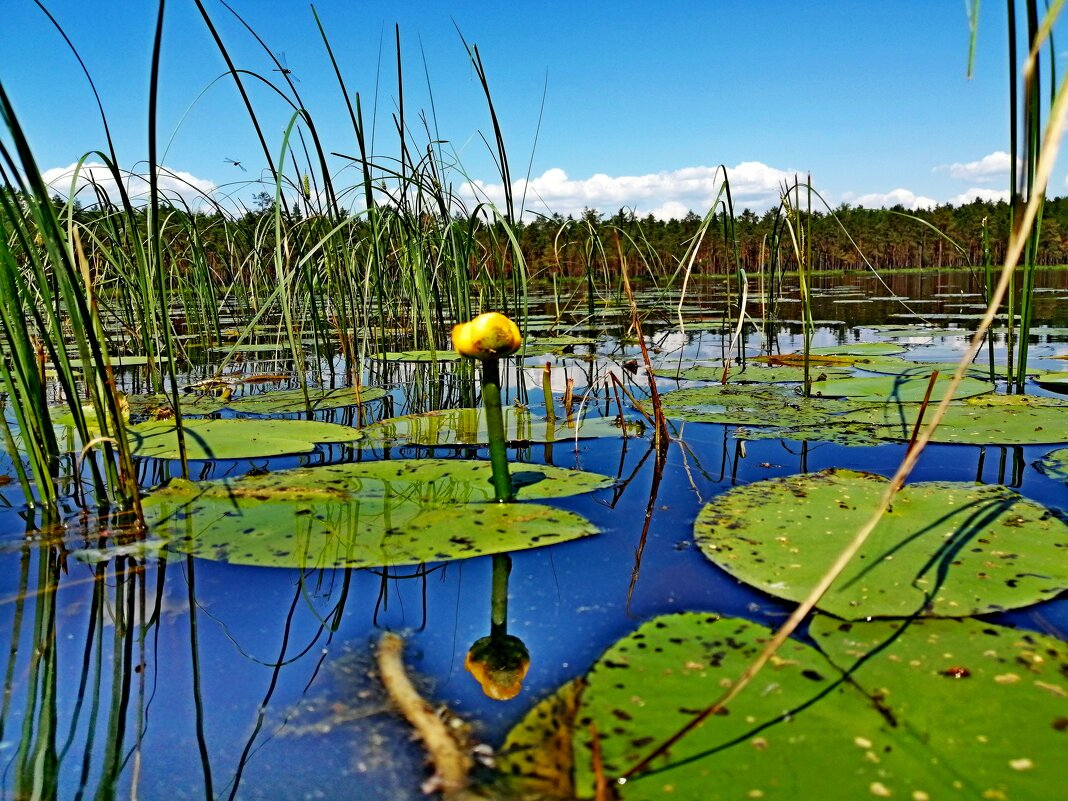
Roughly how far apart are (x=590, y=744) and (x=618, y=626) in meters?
0.30

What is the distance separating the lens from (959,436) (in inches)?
75.3

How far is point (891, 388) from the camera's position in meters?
2.63

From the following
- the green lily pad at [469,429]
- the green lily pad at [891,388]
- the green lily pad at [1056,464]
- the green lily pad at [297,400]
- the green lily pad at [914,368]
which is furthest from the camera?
the green lily pad at [914,368]

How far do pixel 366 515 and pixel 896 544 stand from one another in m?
0.94

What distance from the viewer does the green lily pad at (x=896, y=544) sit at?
0.99 metres

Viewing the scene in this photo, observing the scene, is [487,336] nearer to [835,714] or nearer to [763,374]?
[835,714]

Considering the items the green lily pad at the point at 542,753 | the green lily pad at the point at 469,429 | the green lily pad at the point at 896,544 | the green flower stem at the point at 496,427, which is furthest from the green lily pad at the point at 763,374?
the green lily pad at the point at 542,753

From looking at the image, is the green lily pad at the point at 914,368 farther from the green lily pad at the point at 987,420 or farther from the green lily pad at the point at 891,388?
the green lily pad at the point at 987,420

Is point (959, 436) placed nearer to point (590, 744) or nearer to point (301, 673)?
point (590, 744)

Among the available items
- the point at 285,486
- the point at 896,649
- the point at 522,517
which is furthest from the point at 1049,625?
the point at 285,486

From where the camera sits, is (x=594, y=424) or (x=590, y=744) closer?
(x=590, y=744)

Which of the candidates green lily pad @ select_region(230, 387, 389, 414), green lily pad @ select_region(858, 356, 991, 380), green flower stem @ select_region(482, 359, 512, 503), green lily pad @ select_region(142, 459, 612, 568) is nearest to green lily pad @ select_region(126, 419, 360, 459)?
green lily pad @ select_region(142, 459, 612, 568)

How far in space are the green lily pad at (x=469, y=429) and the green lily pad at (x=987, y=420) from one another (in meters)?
Answer: 0.74

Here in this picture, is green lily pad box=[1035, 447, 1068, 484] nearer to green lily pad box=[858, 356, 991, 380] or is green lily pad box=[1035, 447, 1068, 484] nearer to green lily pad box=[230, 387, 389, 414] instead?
green lily pad box=[858, 356, 991, 380]
